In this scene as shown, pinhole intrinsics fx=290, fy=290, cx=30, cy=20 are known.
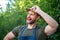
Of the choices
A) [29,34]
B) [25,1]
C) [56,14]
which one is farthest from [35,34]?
[25,1]

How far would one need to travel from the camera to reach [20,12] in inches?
302

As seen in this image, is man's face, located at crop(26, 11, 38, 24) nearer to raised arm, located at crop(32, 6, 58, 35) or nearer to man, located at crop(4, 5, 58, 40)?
man, located at crop(4, 5, 58, 40)

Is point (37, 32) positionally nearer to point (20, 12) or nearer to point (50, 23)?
point (50, 23)

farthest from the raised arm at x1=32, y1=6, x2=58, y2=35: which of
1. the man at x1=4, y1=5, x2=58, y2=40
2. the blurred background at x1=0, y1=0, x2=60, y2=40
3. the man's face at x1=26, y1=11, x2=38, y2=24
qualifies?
the blurred background at x1=0, y1=0, x2=60, y2=40

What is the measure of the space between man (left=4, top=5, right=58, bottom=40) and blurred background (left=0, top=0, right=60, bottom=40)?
265cm

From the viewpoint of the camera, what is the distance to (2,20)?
761cm

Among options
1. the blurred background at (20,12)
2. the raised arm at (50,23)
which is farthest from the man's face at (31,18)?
the blurred background at (20,12)

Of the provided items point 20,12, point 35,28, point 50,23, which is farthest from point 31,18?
point 20,12

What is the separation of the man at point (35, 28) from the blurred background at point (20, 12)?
8.70 feet

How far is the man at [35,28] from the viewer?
3908 millimetres

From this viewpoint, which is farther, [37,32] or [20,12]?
[20,12]

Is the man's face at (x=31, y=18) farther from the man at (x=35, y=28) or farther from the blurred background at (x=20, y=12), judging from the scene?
the blurred background at (x=20, y=12)

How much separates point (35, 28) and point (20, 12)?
12.1 ft

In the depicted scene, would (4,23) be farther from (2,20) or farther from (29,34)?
(29,34)
